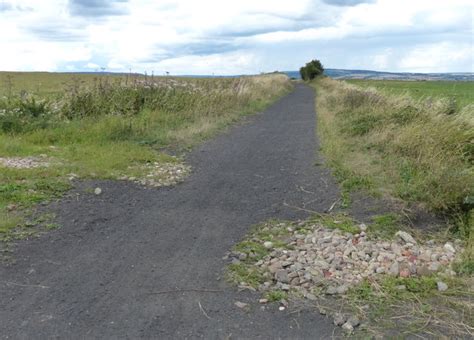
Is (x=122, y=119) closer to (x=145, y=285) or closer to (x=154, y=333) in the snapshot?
(x=145, y=285)

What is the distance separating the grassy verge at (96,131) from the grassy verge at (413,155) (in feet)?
11.4

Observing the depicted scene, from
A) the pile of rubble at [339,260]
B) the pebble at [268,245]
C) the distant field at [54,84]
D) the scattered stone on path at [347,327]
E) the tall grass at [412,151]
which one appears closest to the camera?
the scattered stone on path at [347,327]

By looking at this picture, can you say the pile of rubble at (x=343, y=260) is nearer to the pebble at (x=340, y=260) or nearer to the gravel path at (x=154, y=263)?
the pebble at (x=340, y=260)

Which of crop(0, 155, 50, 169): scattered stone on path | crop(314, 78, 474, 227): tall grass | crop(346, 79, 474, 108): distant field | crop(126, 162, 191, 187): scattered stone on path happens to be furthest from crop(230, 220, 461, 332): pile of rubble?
crop(346, 79, 474, 108): distant field

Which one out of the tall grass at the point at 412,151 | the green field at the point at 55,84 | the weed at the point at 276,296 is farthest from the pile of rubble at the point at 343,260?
the green field at the point at 55,84

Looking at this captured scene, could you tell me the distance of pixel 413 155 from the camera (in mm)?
7672

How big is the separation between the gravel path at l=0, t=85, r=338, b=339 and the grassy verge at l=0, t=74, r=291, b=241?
A: 59cm

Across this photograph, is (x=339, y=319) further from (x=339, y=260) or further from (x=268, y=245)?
(x=268, y=245)

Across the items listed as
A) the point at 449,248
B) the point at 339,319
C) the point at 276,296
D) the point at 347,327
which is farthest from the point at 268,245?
the point at 449,248

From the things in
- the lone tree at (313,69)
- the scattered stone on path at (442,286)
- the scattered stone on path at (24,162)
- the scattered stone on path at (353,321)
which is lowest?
the scattered stone on path at (353,321)

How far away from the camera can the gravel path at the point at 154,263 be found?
129 inches

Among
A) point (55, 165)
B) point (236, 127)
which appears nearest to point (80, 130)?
point (55, 165)

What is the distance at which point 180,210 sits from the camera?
5855 millimetres

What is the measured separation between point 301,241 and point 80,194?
3364 mm
